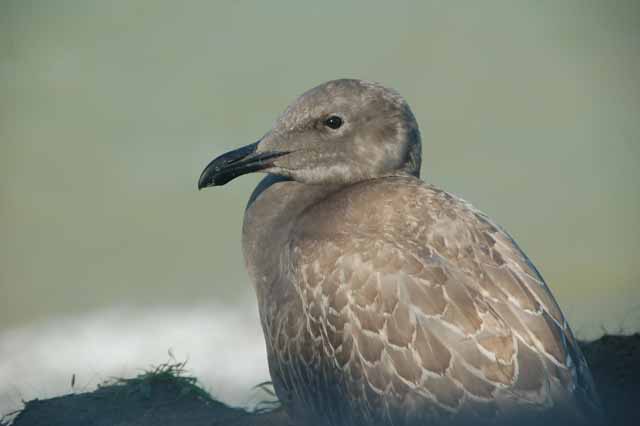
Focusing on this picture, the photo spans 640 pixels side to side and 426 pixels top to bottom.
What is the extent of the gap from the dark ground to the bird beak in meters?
2.09

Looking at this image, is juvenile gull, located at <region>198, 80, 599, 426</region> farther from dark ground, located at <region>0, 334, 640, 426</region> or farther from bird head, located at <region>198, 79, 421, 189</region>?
dark ground, located at <region>0, 334, 640, 426</region>

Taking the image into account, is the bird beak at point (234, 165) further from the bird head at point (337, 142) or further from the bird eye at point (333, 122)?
the bird eye at point (333, 122)

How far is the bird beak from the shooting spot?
6.05 metres

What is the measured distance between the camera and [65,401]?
283 inches

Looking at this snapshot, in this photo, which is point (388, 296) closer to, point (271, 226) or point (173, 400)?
point (271, 226)

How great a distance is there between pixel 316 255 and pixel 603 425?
74.1 inches

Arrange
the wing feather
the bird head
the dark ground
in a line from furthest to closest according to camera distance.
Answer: the dark ground < the bird head < the wing feather

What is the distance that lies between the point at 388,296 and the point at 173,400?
3500 millimetres

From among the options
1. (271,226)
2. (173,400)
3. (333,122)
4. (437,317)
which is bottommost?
(437,317)

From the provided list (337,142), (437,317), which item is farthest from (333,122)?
(437,317)

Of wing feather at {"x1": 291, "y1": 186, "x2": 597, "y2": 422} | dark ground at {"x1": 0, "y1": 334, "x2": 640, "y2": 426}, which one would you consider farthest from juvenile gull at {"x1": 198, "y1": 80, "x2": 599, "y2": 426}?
dark ground at {"x1": 0, "y1": 334, "x2": 640, "y2": 426}

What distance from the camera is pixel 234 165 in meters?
6.06

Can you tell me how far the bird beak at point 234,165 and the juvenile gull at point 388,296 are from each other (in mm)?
11

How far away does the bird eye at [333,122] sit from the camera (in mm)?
6027
